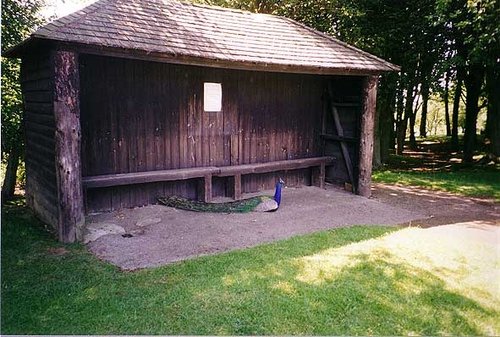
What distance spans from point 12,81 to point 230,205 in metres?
6.26

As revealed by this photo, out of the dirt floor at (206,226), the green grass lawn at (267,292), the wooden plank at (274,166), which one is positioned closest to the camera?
the green grass lawn at (267,292)

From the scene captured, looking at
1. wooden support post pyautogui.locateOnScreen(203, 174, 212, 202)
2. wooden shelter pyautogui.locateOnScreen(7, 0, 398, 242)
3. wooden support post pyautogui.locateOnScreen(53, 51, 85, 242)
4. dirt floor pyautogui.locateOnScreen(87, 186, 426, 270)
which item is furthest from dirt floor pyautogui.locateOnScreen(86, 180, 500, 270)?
wooden support post pyautogui.locateOnScreen(203, 174, 212, 202)

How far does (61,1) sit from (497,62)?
13.3 m

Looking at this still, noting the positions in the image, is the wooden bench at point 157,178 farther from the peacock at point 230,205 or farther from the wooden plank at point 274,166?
the peacock at point 230,205

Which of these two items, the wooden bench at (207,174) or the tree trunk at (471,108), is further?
the tree trunk at (471,108)

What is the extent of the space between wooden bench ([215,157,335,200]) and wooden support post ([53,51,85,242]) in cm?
340

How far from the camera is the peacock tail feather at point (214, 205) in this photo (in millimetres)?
8933

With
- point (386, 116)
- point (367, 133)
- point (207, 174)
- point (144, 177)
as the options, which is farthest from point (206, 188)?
point (386, 116)

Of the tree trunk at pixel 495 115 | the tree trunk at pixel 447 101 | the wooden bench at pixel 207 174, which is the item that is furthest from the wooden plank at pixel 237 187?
the tree trunk at pixel 495 115

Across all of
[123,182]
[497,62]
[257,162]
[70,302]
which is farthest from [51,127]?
[497,62]

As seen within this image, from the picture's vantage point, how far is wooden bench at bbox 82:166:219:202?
321 inches

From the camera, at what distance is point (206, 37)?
899 centimetres

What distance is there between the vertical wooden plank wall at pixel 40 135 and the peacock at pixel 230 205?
7.39ft

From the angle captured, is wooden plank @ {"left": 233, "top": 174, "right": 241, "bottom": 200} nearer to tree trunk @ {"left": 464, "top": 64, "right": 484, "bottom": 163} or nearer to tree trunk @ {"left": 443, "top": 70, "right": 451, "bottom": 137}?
tree trunk @ {"left": 443, "top": 70, "right": 451, "bottom": 137}
